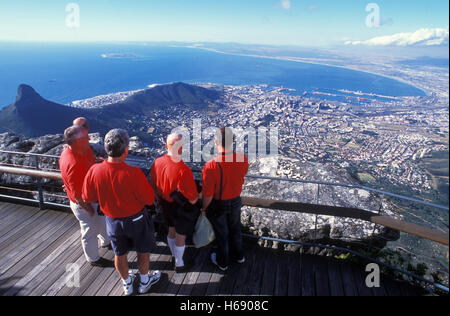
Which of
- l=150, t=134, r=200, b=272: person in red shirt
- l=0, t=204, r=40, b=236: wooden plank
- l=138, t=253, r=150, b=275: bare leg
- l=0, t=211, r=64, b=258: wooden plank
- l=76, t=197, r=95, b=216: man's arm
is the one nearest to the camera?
l=150, t=134, r=200, b=272: person in red shirt

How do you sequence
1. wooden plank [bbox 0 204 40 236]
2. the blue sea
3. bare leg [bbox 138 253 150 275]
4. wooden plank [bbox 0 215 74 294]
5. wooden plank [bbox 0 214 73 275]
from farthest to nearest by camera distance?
1. the blue sea
2. wooden plank [bbox 0 204 40 236]
3. wooden plank [bbox 0 214 73 275]
4. wooden plank [bbox 0 215 74 294]
5. bare leg [bbox 138 253 150 275]

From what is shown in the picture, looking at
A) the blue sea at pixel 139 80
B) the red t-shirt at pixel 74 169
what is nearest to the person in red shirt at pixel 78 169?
the red t-shirt at pixel 74 169


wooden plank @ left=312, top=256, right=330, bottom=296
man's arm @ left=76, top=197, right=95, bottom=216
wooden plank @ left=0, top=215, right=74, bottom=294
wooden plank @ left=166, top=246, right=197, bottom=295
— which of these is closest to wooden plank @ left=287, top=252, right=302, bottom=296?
wooden plank @ left=312, top=256, right=330, bottom=296

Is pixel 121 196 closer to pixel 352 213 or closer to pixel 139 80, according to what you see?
pixel 352 213

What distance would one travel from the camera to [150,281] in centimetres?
280

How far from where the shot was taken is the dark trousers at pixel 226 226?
2809 mm

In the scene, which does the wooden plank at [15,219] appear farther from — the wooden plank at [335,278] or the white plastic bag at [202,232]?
the wooden plank at [335,278]

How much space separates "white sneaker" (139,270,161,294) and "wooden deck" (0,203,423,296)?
0.06m

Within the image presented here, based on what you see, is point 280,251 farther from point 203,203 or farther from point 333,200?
point 333,200

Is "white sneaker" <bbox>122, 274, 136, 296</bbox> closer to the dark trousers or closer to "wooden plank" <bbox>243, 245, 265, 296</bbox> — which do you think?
the dark trousers

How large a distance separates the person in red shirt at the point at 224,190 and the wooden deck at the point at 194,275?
32cm

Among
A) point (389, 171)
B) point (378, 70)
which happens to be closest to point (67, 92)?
point (389, 171)

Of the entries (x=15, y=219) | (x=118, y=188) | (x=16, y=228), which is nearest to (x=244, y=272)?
(x=118, y=188)

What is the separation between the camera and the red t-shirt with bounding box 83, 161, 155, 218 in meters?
2.27
